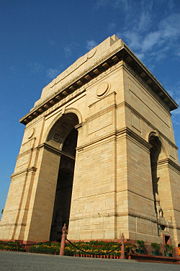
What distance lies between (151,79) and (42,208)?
44.8ft

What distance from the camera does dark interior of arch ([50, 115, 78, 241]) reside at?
2034cm

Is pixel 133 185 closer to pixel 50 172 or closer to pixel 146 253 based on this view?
pixel 146 253

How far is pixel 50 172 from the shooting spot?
18625 millimetres

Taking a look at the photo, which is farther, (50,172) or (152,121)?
(50,172)

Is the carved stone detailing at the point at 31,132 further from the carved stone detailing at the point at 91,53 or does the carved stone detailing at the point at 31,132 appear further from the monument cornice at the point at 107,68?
the carved stone detailing at the point at 91,53

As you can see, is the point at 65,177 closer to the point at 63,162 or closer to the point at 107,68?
the point at 63,162

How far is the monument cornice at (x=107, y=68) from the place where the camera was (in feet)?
53.0

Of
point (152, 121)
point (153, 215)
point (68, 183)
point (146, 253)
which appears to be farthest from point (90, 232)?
point (68, 183)

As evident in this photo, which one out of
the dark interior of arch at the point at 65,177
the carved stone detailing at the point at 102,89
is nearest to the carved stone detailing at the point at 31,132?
the dark interior of arch at the point at 65,177

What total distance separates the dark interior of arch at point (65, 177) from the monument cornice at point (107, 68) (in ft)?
8.61

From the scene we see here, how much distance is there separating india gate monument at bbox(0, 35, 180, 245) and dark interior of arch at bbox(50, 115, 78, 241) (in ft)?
0.33

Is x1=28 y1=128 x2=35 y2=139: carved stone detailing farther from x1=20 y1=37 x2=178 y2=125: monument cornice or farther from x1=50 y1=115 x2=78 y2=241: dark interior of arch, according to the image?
x1=50 y1=115 x2=78 y2=241: dark interior of arch

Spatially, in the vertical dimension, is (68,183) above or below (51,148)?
below

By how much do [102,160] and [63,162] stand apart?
997cm
